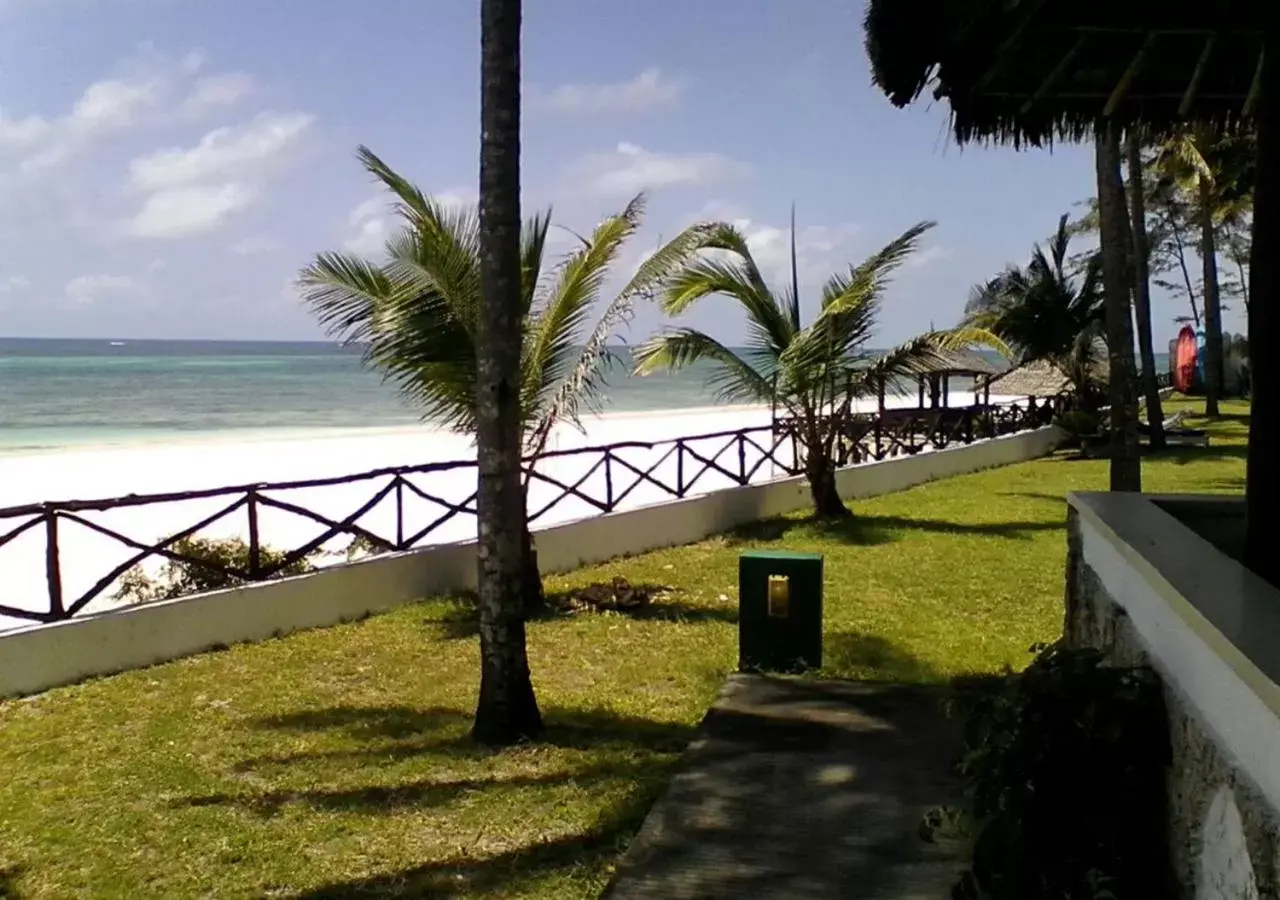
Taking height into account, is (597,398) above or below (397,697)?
above

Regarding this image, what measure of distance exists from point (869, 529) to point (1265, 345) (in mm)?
8691

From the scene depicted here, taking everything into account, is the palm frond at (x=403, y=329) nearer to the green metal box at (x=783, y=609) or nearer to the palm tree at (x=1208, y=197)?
the green metal box at (x=783, y=609)

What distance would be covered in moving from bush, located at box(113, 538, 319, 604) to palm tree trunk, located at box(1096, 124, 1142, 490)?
6.96m

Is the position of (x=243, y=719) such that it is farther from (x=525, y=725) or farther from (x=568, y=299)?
(x=568, y=299)

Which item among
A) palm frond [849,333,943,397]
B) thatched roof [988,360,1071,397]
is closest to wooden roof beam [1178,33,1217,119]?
palm frond [849,333,943,397]

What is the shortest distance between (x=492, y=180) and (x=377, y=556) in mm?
4330

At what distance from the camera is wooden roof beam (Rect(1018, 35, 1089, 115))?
153 inches

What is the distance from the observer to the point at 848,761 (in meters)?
4.21

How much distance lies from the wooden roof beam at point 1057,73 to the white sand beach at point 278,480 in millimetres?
5951

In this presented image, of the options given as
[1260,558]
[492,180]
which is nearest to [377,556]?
[492,180]

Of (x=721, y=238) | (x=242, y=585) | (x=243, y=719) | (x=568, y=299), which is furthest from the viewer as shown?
(x=721, y=238)

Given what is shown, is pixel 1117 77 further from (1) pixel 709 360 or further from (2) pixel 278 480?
(2) pixel 278 480

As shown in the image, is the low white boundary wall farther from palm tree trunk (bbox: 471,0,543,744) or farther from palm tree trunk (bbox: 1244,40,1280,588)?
palm tree trunk (bbox: 1244,40,1280,588)

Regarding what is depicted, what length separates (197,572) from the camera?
7.88 meters
